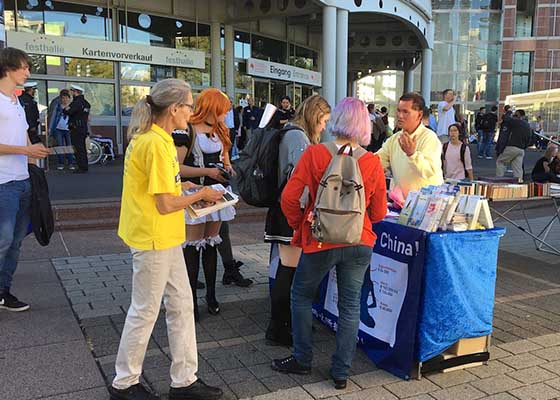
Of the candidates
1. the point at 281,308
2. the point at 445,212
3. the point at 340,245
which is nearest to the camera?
the point at 340,245

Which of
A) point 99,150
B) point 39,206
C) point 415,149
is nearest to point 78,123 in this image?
point 99,150

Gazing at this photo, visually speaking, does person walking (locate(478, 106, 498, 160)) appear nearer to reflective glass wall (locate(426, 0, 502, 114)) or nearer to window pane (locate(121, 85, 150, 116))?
window pane (locate(121, 85, 150, 116))

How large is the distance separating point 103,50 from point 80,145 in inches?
158

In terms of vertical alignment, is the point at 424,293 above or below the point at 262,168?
below

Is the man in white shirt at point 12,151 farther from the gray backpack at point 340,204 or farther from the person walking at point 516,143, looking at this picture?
the person walking at point 516,143

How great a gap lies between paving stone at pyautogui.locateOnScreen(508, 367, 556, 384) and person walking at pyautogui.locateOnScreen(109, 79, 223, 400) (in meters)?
1.96

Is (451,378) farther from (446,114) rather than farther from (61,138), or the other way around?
(61,138)

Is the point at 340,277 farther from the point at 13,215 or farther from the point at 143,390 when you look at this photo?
the point at 13,215

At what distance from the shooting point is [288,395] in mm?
3107

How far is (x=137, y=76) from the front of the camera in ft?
51.8

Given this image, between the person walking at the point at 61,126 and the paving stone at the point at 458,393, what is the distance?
10703mm

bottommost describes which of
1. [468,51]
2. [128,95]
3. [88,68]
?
[128,95]

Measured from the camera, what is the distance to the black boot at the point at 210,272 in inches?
171

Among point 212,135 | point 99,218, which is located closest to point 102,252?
point 99,218
